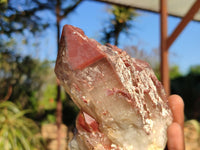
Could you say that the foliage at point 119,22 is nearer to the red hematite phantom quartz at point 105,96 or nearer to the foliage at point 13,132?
the foliage at point 13,132

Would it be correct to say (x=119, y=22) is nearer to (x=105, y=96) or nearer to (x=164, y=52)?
(x=164, y=52)

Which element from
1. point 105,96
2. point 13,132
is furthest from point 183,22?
point 13,132

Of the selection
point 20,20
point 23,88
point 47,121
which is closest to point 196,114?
point 47,121

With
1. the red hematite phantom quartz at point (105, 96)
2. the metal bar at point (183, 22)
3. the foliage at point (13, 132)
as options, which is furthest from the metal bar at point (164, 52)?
the foliage at point (13, 132)

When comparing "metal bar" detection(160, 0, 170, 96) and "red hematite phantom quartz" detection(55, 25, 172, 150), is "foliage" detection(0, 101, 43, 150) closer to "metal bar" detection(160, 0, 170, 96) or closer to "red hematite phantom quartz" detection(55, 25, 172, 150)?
"metal bar" detection(160, 0, 170, 96)

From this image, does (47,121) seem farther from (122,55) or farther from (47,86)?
(122,55)
